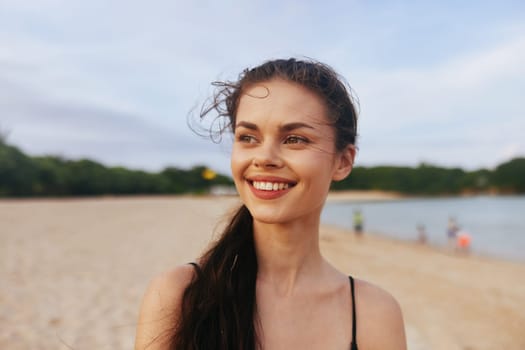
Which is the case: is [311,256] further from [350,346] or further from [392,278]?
[392,278]

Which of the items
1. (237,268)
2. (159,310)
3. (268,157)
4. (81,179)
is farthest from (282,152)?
(81,179)

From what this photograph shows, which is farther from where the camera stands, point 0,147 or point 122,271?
point 0,147

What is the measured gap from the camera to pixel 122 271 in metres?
8.69

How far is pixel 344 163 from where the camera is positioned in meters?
1.63

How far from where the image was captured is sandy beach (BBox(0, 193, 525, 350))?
5055 millimetres

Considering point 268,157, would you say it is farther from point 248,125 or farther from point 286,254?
point 286,254

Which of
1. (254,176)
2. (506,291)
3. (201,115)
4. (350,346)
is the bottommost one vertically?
(506,291)

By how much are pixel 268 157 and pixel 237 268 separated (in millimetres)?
483

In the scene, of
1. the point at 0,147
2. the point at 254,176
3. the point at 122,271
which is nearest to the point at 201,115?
the point at 254,176

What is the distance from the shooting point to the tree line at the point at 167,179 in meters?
50.4

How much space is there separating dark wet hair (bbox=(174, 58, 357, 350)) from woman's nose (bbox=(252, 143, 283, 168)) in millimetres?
270

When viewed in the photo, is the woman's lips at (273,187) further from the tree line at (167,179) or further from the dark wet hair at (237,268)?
the tree line at (167,179)

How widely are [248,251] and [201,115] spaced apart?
2.28 feet

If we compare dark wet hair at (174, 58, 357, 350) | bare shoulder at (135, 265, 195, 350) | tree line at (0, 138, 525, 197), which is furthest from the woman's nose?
tree line at (0, 138, 525, 197)
